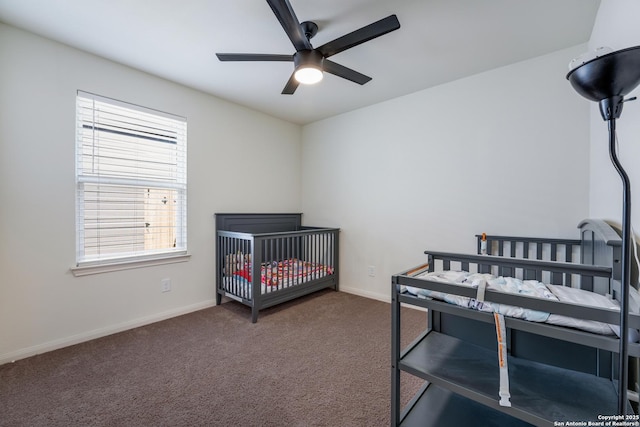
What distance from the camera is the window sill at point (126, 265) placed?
6.91ft

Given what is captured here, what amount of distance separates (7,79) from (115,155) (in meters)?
0.73

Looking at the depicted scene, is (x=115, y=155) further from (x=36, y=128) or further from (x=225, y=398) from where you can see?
(x=225, y=398)

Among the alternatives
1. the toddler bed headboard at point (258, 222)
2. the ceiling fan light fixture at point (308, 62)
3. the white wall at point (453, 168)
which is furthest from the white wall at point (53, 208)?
the white wall at point (453, 168)

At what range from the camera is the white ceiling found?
163 centimetres

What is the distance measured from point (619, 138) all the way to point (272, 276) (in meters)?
2.56

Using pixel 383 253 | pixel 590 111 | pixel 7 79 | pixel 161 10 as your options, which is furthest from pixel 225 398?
pixel 590 111

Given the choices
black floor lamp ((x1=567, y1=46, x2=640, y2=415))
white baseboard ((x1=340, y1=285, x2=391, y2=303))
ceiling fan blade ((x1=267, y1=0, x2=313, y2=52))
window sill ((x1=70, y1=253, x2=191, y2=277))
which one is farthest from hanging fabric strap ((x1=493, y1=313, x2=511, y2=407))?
window sill ((x1=70, y1=253, x2=191, y2=277))

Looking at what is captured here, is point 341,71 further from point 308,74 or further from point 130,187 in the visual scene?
point 130,187

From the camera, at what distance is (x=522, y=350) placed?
127cm

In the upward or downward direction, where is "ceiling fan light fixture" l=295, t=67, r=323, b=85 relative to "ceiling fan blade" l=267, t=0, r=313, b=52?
downward

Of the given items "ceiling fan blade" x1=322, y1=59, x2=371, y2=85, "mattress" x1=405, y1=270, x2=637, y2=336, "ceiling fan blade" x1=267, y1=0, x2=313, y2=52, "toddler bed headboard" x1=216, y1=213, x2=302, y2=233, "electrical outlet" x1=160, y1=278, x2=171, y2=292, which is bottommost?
"electrical outlet" x1=160, y1=278, x2=171, y2=292

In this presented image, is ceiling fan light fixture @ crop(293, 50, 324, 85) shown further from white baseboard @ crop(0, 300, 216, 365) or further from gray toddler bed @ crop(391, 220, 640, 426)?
white baseboard @ crop(0, 300, 216, 365)

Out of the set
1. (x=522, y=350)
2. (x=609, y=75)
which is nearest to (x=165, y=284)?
(x=522, y=350)

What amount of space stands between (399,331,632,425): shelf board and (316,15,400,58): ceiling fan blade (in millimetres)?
1661
